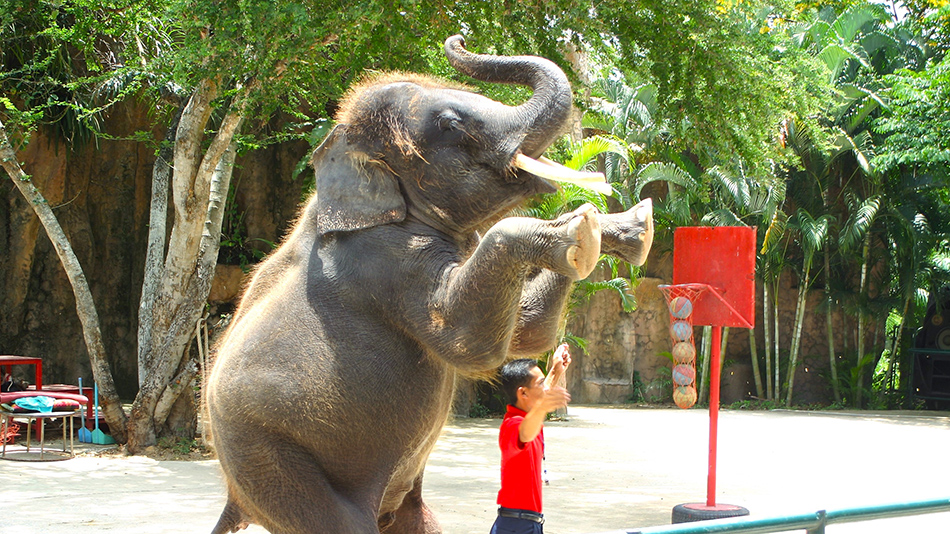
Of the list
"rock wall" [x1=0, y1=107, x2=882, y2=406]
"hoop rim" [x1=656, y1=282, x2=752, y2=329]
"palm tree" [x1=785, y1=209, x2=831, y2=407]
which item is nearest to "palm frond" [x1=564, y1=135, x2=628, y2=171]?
"rock wall" [x1=0, y1=107, x2=882, y2=406]

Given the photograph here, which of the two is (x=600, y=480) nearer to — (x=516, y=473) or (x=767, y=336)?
(x=516, y=473)

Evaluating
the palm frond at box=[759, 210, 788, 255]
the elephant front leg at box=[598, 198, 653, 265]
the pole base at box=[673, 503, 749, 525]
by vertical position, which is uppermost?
the palm frond at box=[759, 210, 788, 255]

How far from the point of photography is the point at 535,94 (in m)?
1.91

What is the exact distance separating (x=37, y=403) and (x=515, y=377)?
6376mm

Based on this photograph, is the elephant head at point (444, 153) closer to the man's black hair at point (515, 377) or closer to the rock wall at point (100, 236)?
the man's black hair at point (515, 377)

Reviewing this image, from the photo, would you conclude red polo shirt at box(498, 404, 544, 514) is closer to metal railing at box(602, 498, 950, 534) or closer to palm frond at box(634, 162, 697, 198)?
metal railing at box(602, 498, 950, 534)

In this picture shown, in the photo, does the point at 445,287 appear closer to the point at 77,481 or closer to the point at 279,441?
the point at 279,441

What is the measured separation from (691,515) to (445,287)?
4159 millimetres

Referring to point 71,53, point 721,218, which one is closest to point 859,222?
point 721,218

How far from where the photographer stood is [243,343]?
1965 millimetres

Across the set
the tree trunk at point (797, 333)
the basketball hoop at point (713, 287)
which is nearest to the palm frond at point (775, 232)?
the tree trunk at point (797, 333)

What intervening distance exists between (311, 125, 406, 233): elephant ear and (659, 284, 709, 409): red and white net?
13.2 feet

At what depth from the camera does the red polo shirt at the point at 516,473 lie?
3455 millimetres

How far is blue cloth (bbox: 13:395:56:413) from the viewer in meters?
8.19
